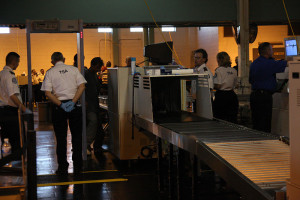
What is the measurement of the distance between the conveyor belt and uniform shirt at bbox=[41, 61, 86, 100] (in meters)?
1.60

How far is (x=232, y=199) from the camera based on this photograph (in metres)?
4.57

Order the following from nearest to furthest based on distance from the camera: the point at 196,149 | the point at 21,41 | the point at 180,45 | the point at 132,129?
the point at 196,149 → the point at 132,129 → the point at 21,41 → the point at 180,45

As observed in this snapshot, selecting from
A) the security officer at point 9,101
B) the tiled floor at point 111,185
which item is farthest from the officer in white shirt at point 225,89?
the security officer at point 9,101

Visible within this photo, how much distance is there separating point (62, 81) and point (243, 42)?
17.1 feet

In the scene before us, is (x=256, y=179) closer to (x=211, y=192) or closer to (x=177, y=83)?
(x=211, y=192)

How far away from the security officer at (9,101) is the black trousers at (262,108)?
301 centimetres

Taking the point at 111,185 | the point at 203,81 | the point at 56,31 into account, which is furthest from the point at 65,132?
the point at 203,81

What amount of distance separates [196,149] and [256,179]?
0.89m

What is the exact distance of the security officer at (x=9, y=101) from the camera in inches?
231

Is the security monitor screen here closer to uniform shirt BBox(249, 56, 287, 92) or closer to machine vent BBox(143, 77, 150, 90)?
uniform shirt BBox(249, 56, 287, 92)

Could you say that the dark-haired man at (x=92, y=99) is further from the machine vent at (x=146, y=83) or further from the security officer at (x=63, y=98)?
the machine vent at (x=146, y=83)

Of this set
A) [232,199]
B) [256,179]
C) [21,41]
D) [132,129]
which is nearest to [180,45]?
[21,41]

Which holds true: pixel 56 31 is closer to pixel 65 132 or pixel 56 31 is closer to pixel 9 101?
pixel 9 101

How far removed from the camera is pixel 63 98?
5.89m
